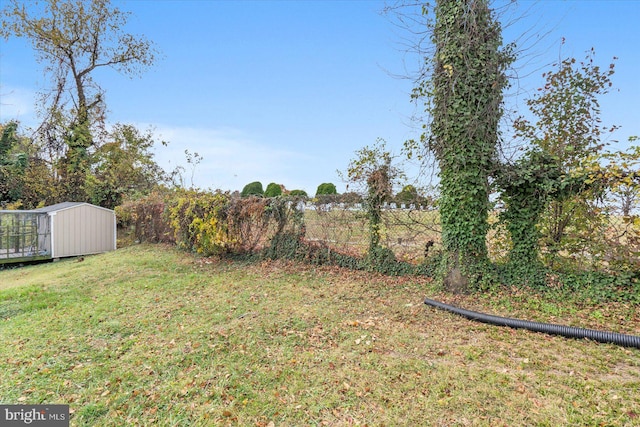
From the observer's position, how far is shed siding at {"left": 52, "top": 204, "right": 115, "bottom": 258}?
37.4 feet

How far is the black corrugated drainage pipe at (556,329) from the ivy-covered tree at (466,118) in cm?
105

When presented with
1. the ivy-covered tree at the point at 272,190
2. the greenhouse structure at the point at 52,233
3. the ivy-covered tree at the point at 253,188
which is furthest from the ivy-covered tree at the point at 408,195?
the ivy-covered tree at the point at 253,188

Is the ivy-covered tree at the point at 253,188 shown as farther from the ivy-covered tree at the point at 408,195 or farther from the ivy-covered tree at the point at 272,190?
the ivy-covered tree at the point at 408,195

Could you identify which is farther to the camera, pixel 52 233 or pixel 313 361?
pixel 52 233

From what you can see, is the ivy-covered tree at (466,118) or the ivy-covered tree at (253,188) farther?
the ivy-covered tree at (253,188)

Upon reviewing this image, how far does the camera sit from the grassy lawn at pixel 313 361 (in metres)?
2.39

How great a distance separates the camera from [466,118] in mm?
5008

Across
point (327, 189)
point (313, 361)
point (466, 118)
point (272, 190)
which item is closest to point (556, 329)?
point (313, 361)

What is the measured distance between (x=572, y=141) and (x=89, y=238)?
15568 millimetres

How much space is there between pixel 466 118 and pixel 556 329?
322cm

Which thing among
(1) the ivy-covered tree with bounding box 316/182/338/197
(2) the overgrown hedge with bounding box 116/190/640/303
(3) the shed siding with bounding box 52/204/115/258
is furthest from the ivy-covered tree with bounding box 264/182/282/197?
(3) the shed siding with bounding box 52/204/115/258

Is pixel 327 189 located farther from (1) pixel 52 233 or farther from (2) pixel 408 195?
(1) pixel 52 233

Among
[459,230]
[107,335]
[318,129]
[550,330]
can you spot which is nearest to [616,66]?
[459,230]

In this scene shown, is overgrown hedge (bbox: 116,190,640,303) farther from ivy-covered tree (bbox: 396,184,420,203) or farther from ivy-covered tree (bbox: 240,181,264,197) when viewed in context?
ivy-covered tree (bbox: 240,181,264,197)
